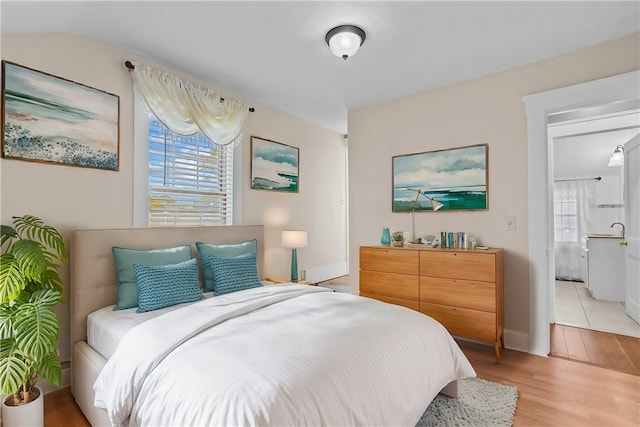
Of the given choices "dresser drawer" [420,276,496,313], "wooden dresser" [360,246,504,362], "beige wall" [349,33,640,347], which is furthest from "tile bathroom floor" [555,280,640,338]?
"dresser drawer" [420,276,496,313]

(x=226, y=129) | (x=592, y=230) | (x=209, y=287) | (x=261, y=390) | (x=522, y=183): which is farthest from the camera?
(x=592, y=230)

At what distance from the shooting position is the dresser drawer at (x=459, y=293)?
275 cm

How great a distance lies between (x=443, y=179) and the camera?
11.4 ft

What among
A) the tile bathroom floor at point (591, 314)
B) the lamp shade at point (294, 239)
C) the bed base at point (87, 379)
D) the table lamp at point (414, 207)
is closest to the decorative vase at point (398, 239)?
the table lamp at point (414, 207)

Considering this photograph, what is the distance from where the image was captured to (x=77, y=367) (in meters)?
2.16

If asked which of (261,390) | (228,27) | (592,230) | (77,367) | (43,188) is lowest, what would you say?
(77,367)

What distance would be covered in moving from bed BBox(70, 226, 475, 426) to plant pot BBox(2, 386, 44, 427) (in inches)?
9.0

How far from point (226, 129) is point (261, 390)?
9.16 feet

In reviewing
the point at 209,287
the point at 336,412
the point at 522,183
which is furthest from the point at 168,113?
the point at 522,183

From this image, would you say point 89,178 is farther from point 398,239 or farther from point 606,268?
point 606,268

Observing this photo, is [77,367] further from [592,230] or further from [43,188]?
[592,230]

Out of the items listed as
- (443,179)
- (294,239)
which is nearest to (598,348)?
(443,179)

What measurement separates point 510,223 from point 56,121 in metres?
3.88

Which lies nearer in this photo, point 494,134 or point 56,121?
point 56,121
